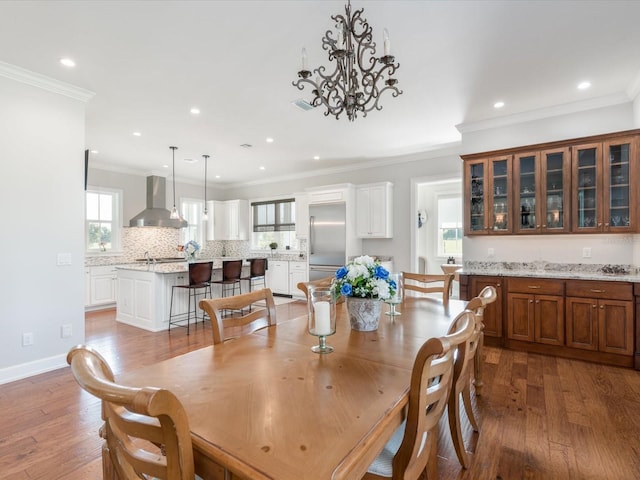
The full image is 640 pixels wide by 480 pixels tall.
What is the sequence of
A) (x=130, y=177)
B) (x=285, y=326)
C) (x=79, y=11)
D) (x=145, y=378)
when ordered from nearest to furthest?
(x=145, y=378)
(x=285, y=326)
(x=79, y=11)
(x=130, y=177)

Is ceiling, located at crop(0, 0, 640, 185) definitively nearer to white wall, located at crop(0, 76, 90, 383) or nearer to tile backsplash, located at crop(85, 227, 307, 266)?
white wall, located at crop(0, 76, 90, 383)

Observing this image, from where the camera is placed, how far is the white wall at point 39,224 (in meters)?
2.98

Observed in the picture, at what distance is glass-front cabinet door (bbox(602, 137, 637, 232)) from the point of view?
337 cm

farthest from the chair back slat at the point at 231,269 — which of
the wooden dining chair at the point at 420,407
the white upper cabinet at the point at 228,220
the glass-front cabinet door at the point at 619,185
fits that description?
the glass-front cabinet door at the point at 619,185

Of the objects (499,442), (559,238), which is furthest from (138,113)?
(559,238)

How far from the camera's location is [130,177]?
23.0 feet

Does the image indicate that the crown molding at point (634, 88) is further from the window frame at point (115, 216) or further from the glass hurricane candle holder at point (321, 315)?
the window frame at point (115, 216)

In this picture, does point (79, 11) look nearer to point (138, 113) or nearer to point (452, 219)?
point (138, 113)

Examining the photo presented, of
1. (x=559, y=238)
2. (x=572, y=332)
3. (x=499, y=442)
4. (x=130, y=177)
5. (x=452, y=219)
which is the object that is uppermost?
(x=130, y=177)

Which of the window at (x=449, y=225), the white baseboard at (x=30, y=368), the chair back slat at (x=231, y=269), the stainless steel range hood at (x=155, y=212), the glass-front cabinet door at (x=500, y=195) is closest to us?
the white baseboard at (x=30, y=368)

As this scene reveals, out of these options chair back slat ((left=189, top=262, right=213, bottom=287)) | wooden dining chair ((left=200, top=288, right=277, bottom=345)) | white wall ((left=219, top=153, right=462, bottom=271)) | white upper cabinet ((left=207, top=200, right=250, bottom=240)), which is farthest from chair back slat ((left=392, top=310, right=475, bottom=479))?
white upper cabinet ((left=207, top=200, right=250, bottom=240))

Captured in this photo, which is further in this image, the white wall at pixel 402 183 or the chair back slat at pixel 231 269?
the white wall at pixel 402 183

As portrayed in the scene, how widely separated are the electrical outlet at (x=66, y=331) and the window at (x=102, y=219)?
3.49 m

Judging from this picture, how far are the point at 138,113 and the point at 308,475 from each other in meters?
4.56
